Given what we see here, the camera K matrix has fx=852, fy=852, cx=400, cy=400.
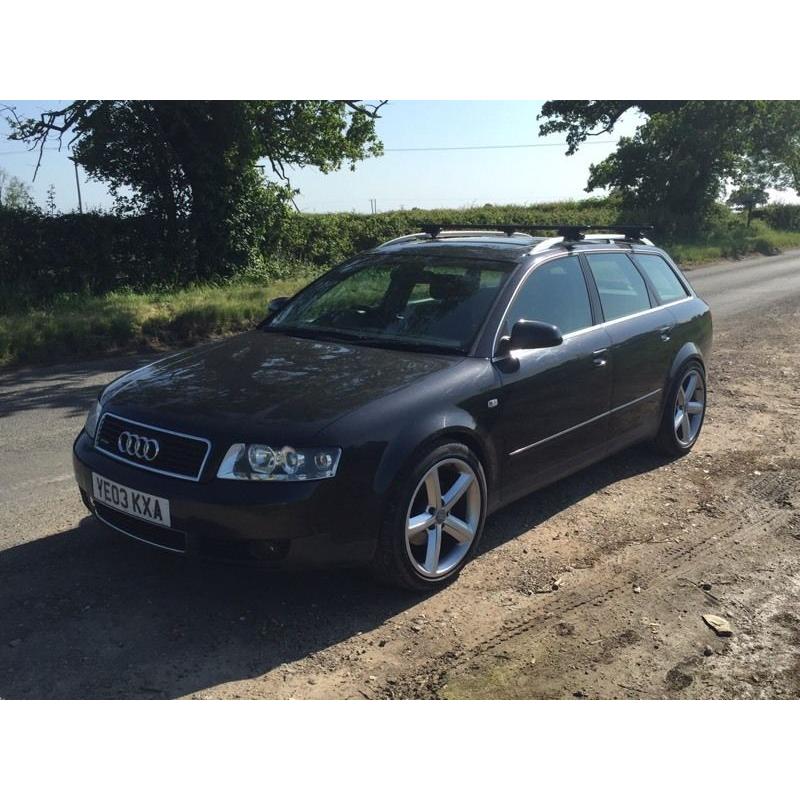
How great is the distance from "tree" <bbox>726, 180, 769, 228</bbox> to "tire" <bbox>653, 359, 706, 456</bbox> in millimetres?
33857

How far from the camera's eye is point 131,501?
12.6 ft

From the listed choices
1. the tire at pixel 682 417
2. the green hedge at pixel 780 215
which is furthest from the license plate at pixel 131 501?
the green hedge at pixel 780 215

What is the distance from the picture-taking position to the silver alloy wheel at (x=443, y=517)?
13.2 feet

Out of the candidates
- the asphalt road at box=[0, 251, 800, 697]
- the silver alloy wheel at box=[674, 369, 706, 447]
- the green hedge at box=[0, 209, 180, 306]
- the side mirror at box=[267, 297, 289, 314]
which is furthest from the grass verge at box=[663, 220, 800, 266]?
the asphalt road at box=[0, 251, 800, 697]

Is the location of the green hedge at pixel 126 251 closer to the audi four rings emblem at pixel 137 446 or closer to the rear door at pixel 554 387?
the rear door at pixel 554 387

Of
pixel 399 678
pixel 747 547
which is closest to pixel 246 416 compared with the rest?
pixel 399 678

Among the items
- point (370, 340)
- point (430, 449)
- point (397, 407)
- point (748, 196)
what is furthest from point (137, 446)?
point (748, 196)

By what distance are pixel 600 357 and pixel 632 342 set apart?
0.49 m

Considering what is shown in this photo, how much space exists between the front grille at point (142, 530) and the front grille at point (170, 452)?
0.25 meters

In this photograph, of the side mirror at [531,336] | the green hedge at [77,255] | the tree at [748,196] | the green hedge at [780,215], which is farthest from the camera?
the green hedge at [780,215]

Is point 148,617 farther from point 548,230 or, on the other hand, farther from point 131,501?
point 548,230

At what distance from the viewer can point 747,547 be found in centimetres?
473

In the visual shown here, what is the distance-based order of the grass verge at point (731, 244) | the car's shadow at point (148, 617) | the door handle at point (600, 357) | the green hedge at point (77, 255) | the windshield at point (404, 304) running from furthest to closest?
the grass verge at point (731, 244), the green hedge at point (77, 255), the door handle at point (600, 357), the windshield at point (404, 304), the car's shadow at point (148, 617)

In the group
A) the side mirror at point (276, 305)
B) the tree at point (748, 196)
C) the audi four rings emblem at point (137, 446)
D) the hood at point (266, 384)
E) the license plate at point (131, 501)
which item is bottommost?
the license plate at point (131, 501)
